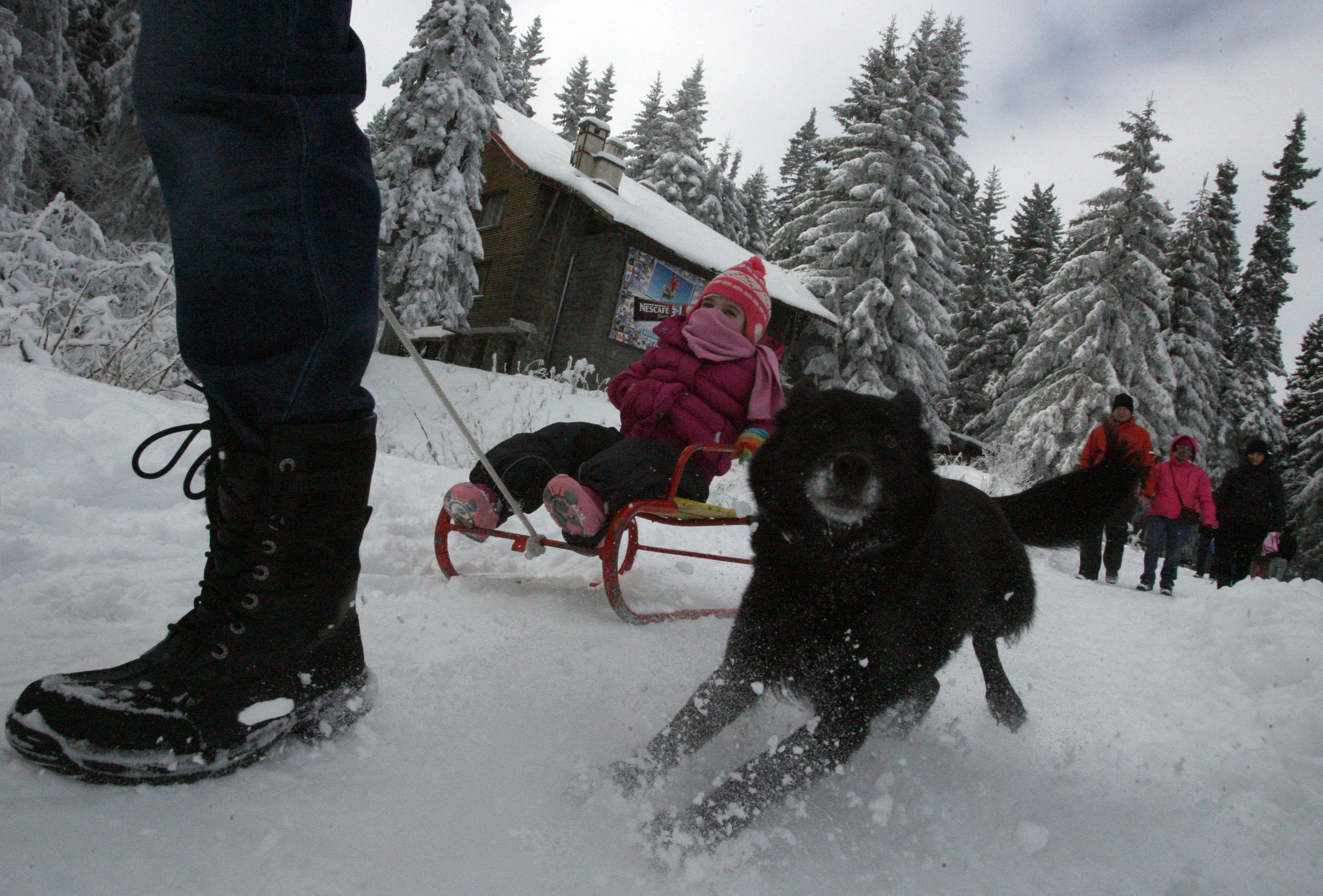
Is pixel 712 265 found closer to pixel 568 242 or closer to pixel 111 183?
pixel 568 242

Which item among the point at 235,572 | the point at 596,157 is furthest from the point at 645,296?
the point at 235,572

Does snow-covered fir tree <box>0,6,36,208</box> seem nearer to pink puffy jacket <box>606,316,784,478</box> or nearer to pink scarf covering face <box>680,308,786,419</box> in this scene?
pink puffy jacket <box>606,316,784,478</box>

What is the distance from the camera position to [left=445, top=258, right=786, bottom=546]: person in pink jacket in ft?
9.53

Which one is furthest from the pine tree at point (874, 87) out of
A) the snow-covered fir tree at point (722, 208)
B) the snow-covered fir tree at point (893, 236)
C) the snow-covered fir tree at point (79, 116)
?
the snow-covered fir tree at point (79, 116)

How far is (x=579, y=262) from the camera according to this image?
19797mm

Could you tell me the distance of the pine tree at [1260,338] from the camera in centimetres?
2444

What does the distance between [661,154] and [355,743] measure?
96.2 feet

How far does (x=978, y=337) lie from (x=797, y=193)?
1028 cm

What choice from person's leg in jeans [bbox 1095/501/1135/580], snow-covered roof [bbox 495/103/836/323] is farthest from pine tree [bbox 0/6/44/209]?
person's leg in jeans [bbox 1095/501/1135/580]

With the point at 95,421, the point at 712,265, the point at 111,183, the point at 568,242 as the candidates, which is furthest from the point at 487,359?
the point at 95,421

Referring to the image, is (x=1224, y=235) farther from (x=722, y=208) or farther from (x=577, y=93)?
(x=577, y=93)

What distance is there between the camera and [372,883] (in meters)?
1.01

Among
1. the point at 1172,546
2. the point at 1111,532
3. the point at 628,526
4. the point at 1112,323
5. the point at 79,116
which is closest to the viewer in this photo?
the point at 628,526

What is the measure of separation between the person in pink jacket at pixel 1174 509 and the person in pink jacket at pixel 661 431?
21.8 feet
